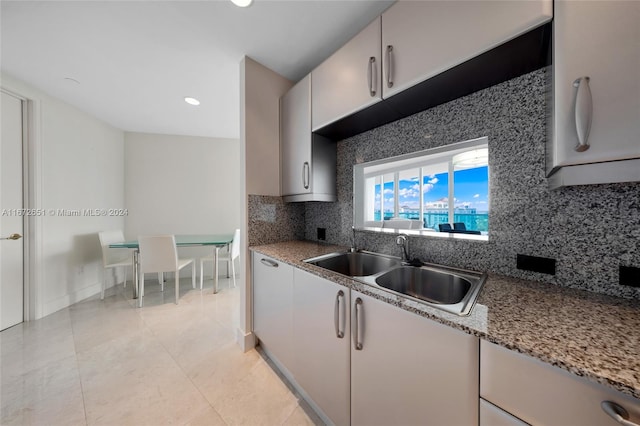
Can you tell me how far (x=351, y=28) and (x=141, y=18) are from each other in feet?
4.64

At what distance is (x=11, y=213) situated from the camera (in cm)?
215

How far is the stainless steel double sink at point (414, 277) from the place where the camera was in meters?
1.07

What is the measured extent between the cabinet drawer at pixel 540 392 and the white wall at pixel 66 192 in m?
Result: 3.88

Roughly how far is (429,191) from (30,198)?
3.93m

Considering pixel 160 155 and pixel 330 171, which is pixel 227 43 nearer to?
pixel 330 171

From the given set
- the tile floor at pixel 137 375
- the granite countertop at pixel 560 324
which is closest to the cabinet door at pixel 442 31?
the granite countertop at pixel 560 324

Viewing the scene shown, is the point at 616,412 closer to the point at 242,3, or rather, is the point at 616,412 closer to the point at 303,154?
the point at 303,154

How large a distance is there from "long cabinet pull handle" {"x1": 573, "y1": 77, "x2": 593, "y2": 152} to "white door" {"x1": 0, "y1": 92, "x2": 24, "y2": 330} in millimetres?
4047

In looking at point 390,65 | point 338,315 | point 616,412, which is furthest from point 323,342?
point 390,65

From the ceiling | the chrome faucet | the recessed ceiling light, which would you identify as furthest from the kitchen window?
the recessed ceiling light

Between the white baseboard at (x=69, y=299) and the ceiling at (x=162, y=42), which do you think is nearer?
the ceiling at (x=162, y=42)

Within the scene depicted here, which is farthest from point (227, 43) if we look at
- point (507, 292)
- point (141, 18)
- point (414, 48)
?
point (507, 292)

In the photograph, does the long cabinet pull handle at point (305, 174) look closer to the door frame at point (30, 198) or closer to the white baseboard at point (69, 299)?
the door frame at point (30, 198)

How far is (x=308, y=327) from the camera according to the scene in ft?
4.04
